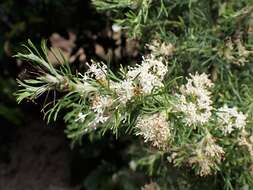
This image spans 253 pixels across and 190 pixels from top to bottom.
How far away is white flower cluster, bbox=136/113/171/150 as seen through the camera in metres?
1.51

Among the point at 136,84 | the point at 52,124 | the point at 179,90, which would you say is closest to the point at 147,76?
the point at 136,84

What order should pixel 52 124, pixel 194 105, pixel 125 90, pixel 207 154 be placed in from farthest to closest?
pixel 52 124 → pixel 207 154 → pixel 194 105 → pixel 125 90

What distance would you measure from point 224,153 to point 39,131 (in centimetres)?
253

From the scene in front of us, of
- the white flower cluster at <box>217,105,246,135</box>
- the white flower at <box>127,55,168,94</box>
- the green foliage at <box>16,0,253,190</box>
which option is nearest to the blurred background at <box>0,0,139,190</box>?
the green foliage at <box>16,0,253,190</box>

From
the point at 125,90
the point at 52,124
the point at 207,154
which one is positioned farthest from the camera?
the point at 52,124

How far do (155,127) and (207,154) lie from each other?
0.81 ft

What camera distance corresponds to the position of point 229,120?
5.67ft

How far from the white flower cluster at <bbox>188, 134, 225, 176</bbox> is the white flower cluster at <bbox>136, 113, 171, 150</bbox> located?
189mm

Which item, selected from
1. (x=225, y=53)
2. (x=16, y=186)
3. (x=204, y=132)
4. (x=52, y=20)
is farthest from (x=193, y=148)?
(x=16, y=186)

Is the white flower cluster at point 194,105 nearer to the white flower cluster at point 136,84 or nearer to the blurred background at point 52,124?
the white flower cluster at point 136,84

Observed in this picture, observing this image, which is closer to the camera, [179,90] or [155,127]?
[155,127]

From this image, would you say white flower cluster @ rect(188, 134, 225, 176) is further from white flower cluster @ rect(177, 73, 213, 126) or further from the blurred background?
the blurred background

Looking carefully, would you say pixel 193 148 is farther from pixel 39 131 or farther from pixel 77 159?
pixel 39 131

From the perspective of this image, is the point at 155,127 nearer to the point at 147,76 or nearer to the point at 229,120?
the point at 147,76
